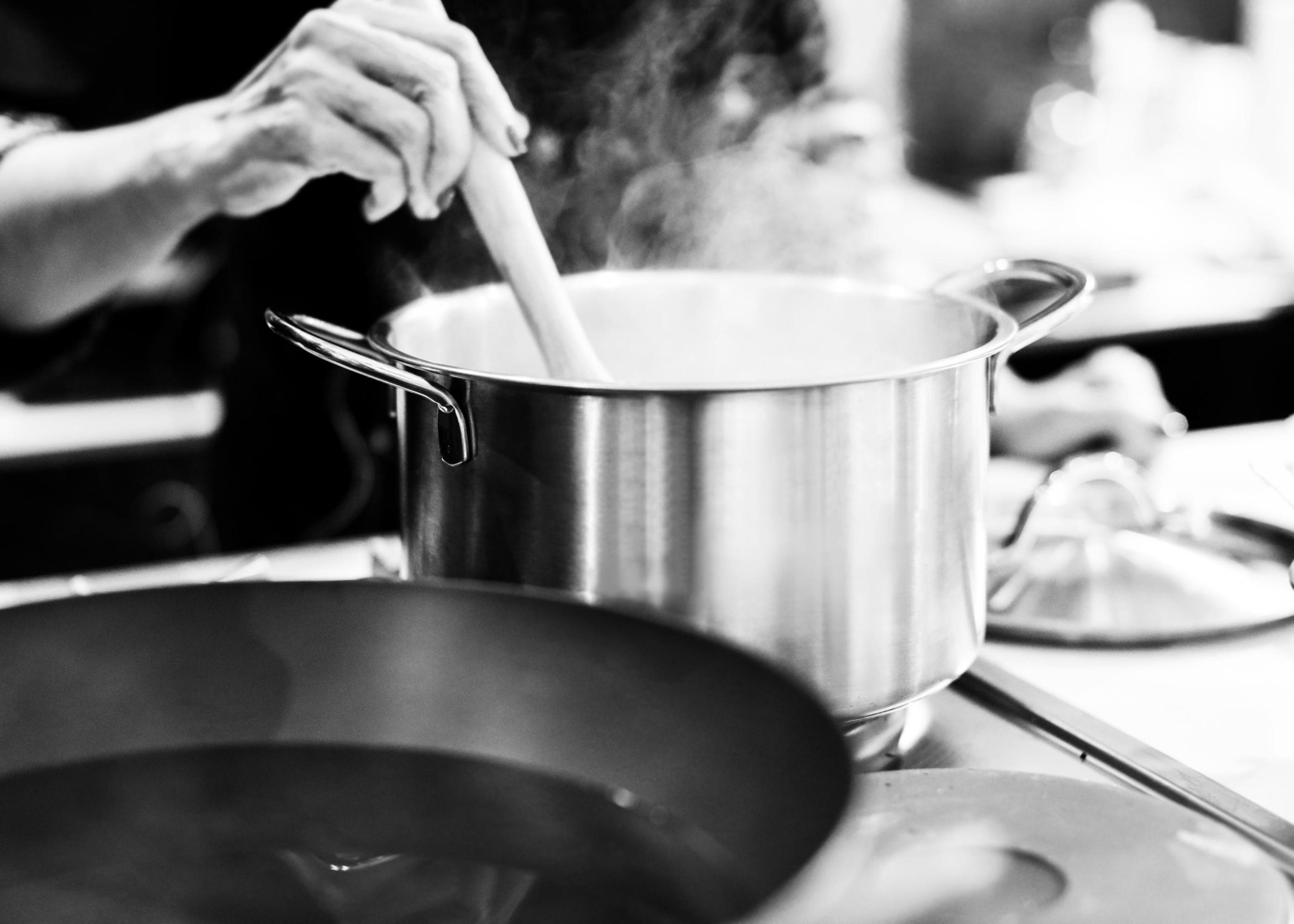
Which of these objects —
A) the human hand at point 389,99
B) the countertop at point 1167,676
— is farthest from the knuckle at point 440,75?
the countertop at point 1167,676

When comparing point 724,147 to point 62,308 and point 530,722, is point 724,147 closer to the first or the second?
point 62,308

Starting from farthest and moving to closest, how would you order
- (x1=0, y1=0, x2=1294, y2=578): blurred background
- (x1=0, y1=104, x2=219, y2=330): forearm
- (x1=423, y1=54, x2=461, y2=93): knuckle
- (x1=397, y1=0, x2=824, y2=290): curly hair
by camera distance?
1. (x1=0, y1=0, x2=1294, y2=578): blurred background
2. (x1=397, y1=0, x2=824, y2=290): curly hair
3. (x1=0, y1=104, x2=219, y2=330): forearm
4. (x1=423, y1=54, x2=461, y2=93): knuckle

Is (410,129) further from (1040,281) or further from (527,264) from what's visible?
(1040,281)

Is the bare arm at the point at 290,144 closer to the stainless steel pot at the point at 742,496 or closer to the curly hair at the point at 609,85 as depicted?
the stainless steel pot at the point at 742,496

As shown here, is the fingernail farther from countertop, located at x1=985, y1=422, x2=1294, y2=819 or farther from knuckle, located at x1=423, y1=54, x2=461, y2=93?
countertop, located at x1=985, y1=422, x2=1294, y2=819

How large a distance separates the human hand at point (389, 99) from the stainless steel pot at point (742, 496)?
11 cm

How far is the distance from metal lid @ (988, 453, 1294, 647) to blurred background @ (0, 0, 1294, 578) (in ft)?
2.34

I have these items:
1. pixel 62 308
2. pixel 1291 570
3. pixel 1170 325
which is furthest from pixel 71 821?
pixel 1170 325

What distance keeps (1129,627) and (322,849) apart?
456mm

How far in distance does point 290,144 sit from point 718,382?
1.01 ft

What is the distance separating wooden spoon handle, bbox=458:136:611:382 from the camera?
644mm

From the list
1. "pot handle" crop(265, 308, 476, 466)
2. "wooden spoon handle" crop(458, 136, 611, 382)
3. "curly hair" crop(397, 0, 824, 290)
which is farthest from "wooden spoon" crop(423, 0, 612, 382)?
"curly hair" crop(397, 0, 824, 290)

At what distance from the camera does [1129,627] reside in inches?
27.6

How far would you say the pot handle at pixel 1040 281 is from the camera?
58 cm
